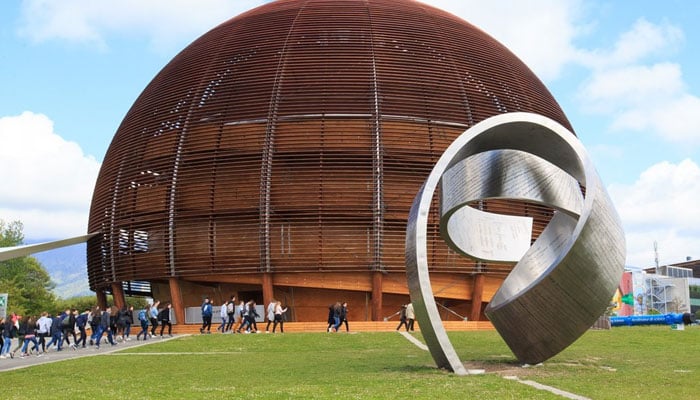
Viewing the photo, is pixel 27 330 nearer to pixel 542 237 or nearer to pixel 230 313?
pixel 230 313

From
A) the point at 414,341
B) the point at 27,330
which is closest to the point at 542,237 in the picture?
the point at 414,341

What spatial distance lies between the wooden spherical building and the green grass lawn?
23.8 ft

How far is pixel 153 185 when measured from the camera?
3238cm

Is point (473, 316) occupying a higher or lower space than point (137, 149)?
lower

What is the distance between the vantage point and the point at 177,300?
31391 millimetres

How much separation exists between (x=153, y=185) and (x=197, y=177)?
2.44m

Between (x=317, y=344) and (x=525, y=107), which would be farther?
(x=525, y=107)

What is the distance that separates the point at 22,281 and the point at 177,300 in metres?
39.9

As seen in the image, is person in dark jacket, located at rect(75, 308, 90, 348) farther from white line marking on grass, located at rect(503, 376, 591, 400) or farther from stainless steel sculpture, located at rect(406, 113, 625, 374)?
white line marking on grass, located at rect(503, 376, 591, 400)

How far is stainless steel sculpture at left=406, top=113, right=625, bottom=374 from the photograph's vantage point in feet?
44.4

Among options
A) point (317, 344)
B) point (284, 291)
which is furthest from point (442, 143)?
point (317, 344)

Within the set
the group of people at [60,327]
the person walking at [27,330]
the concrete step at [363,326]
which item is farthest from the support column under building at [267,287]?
the person walking at [27,330]

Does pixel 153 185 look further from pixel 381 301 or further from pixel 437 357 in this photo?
pixel 437 357

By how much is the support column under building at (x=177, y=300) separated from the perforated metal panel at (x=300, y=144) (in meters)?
0.44
